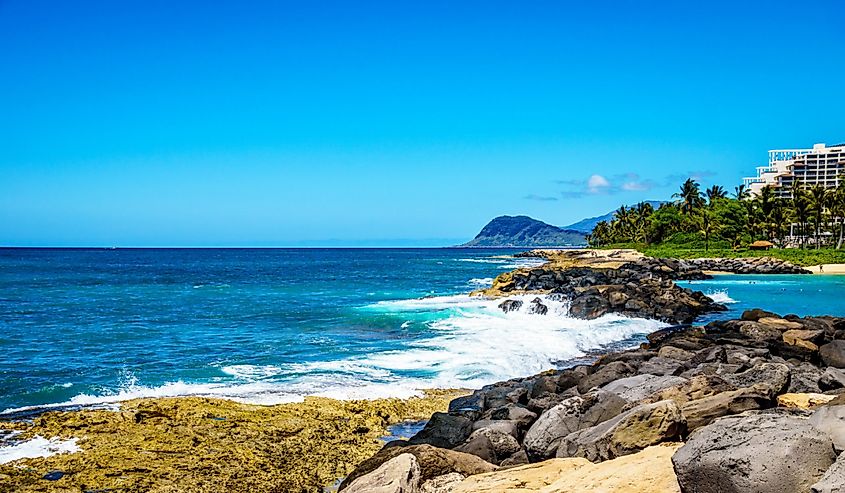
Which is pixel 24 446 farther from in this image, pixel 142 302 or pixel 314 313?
pixel 142 302

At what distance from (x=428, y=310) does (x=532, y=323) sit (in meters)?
6.66

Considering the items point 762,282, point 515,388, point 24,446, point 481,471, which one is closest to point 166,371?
point 24,446

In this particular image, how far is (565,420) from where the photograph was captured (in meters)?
8.41

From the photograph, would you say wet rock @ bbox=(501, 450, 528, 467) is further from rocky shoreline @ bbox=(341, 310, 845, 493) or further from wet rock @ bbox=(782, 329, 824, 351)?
wet rock @ bbox=(782, 329, 824, 351)

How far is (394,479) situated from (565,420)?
272cm

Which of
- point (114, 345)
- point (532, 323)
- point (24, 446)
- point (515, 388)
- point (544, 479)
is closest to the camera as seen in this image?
point (544, 479)

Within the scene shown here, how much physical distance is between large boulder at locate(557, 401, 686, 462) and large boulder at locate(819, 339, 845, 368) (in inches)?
324

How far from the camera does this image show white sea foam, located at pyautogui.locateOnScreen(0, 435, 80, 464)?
9.84 metres

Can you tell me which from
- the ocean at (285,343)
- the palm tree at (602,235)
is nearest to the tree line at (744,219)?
the palm tree at (602,235)

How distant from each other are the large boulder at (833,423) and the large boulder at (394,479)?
3.47 m

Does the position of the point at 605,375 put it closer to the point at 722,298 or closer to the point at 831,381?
the point at 831,381

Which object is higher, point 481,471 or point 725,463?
point 725,463

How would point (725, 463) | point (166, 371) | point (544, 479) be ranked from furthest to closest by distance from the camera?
point (166, 371)
point (544, 479)
point (725, 463)

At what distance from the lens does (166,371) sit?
677 inches
